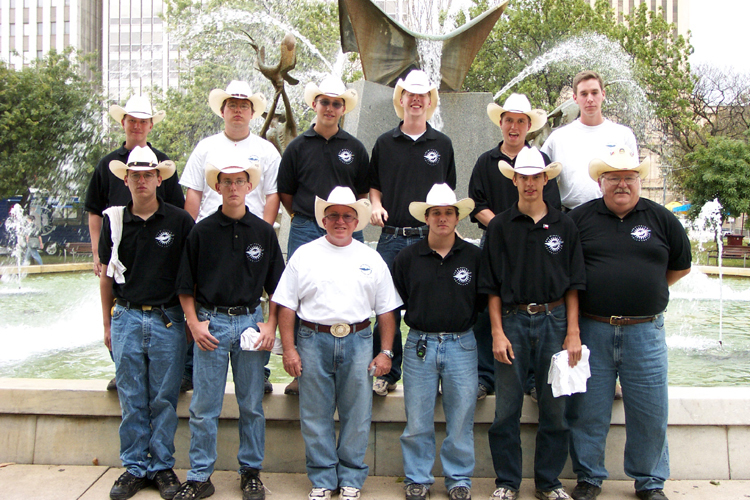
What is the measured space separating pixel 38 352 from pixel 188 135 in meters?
23.4

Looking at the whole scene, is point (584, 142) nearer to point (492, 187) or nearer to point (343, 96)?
point (492, 187)

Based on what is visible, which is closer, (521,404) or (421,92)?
(521,404)

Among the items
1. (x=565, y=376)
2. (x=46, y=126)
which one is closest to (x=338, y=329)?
(x=565, y=376)

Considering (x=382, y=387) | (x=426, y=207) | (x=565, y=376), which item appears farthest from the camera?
(x=382, y=387)

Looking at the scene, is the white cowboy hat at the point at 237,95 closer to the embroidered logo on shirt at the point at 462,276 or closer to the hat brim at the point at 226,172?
the hat brim at the point at 226,172

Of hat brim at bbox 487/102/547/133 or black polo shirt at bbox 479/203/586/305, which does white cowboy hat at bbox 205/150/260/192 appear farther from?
hat brim at bbox 487/102/547/133

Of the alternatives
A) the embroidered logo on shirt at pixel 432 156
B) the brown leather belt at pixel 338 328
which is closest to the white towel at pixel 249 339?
the brown leather belt at pixel 338 328

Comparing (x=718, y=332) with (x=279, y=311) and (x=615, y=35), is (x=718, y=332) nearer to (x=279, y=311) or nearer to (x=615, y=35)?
(x=279, y=311)

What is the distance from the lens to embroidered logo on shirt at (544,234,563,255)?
3705 mm

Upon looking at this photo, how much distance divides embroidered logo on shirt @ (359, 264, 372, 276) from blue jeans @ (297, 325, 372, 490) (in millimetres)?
340

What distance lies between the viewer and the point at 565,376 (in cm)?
355

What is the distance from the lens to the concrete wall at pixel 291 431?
4086 mm

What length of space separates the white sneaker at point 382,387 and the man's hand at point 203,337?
1.08 meters

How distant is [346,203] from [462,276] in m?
0.83
